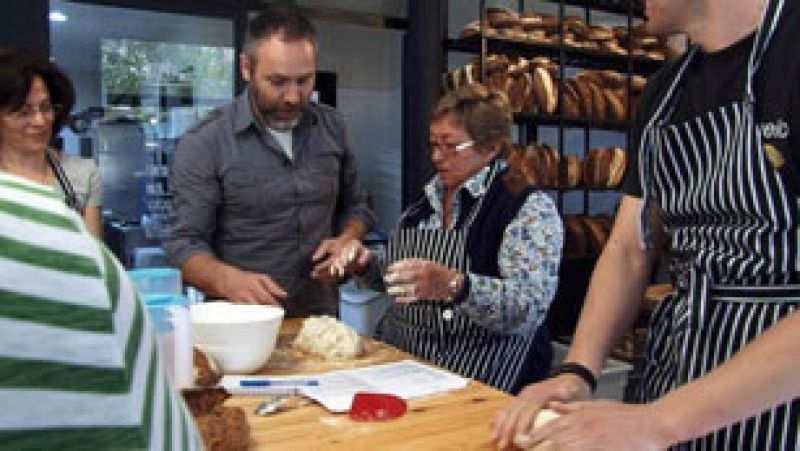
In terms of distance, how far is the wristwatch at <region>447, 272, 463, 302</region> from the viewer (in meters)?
1.87

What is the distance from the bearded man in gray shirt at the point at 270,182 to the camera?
2.09m

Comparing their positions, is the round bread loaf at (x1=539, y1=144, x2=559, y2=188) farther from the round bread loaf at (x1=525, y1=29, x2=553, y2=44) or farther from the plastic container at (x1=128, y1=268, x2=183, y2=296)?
the plastic container at (x1=128, y1=268, x2=183, y2=296)

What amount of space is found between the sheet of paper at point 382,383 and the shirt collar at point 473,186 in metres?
0.68

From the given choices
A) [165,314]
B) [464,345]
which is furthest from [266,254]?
[165,314]

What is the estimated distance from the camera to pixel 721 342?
118 cm

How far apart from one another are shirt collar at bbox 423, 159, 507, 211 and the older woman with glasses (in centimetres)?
118

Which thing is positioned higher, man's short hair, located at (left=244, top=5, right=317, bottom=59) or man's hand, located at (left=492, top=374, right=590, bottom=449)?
man's short hair, located at (left=244, top=5, right=317, bottom=59)

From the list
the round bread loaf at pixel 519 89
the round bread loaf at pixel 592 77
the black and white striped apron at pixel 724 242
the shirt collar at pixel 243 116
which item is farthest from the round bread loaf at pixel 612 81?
the black and white striped apron at pixel 724 242

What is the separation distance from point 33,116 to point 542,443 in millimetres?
2268

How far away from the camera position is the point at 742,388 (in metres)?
0.95

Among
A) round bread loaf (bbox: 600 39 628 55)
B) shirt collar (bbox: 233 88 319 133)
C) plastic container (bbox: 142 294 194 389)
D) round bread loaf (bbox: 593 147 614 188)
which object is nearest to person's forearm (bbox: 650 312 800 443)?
plastic container (bbox: 142 294 194 389)

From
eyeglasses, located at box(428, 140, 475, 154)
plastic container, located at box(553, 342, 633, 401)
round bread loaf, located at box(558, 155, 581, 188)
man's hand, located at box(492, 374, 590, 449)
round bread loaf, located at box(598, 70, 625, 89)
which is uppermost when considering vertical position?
round bread loaf, located at box(598, 70, 625, 89)

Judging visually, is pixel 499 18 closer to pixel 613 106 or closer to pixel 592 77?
pixel 592 77

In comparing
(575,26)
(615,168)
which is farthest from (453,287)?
(575,26)
